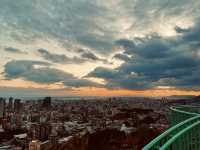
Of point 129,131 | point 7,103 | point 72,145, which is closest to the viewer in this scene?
point 72,145

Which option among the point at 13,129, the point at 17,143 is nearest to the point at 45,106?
the point at 13,129

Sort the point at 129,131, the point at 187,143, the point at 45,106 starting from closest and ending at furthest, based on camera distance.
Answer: the point at 187,143 < the point at 129,131 < the point at 45,106

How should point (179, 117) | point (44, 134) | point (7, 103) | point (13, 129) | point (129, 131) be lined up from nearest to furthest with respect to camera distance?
point (179, 117), point (129, 131), point (44, 134), point (13, 129), point (7, 103)

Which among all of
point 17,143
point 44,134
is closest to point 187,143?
point 17,143

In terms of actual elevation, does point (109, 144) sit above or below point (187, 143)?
below

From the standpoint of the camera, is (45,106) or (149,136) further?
(45,106)

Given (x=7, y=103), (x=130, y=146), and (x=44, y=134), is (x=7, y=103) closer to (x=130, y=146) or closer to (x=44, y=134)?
(x=44, y=134)

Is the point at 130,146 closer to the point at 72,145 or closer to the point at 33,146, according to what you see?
the point at 72,145

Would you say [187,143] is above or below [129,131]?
above

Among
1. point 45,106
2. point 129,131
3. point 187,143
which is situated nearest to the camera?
point 187,143
